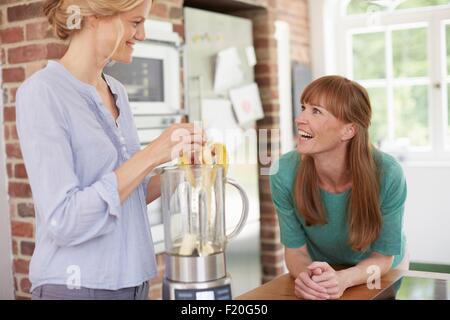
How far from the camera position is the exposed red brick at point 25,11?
1877 millimetres

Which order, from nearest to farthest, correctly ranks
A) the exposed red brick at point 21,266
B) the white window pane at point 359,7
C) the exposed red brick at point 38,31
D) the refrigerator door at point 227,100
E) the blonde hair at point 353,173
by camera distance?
1. the blonde hair at point 353,173
2. the exposed red brick at point 38,31
3. the exposed red brick at point 21,266
4. the refrigerator door at point 227,100
5. the white window pane at point 359,7

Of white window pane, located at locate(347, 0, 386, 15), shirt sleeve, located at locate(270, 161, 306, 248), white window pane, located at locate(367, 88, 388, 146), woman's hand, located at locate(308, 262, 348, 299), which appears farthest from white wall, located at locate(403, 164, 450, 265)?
woman's hand, located at locate(308, 262, 348, 299)

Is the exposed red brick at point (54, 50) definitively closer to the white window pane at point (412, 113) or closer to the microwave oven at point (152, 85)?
the microwave oven at point (152, 85)

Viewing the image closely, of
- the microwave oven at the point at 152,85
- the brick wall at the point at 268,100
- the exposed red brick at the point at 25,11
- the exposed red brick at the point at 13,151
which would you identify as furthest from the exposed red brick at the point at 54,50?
the brick wall at the point at 268,100

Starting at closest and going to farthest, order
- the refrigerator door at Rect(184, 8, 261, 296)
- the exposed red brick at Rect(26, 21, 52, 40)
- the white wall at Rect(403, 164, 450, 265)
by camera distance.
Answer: the exposed red brick at Rect(26, 21, 52, 40), the refrigerator door at Rect(184, 8, 261, 296), the white wall at Rect(403, 164, 450, 265)

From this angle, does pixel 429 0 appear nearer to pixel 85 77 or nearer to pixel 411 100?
pixel 411 100

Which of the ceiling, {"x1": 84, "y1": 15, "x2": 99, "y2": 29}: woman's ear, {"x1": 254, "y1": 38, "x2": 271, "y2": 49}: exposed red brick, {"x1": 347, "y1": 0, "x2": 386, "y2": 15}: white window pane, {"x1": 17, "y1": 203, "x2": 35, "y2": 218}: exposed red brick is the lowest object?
{"x1": 17, "y1": 203, "x2": 35, "y2": 218}: exposed red brick

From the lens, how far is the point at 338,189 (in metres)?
1.47

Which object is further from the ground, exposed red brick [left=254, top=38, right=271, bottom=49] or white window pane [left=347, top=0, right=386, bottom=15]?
white window pane [left=347, top=0, right=386, bottom=15]

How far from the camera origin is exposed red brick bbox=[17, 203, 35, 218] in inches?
75.8

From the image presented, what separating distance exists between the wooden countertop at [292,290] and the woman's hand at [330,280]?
0.01 m

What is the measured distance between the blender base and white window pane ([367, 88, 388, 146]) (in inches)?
129

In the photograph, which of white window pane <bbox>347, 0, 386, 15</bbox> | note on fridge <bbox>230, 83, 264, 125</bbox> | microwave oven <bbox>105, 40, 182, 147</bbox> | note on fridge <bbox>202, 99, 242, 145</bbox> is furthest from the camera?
white window pane <bbox>347, 0, 386, 15</bbox>

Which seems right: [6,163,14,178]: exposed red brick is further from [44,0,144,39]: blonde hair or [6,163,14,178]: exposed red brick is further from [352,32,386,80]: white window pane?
[352,32,386,80]: white window pane
